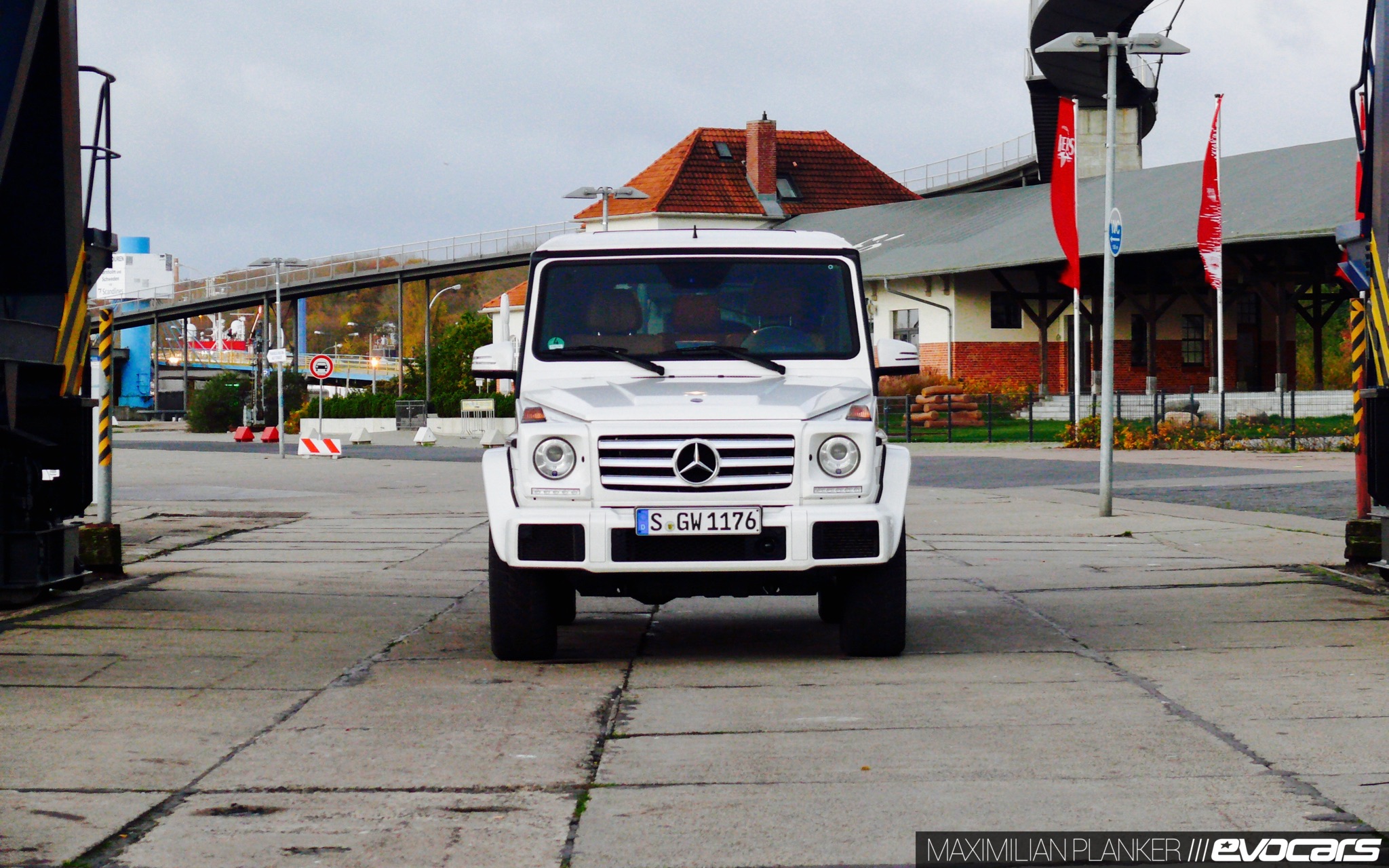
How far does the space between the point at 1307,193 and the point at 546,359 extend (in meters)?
36.7

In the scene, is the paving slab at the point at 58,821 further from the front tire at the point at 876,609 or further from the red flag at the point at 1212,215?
the red flag at the point at 1212,215

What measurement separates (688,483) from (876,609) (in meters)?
1.24

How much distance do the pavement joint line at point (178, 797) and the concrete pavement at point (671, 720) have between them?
18 mm

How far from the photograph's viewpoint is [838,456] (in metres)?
8.06

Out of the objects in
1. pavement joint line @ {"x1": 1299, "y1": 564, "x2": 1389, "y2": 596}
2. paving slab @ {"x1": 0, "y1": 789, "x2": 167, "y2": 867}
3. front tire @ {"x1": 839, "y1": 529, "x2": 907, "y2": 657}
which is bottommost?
pavement joint line @ {"x1": 1299, "y1": 564, "x2": 1389, "y2": 596}

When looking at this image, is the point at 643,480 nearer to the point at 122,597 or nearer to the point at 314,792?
the point at 314,792

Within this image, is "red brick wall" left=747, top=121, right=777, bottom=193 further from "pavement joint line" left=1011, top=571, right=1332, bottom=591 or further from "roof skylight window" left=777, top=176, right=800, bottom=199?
"pavement joint line" left=1011, top=571, right=1332, bottom=591

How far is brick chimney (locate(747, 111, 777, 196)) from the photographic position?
7556cm

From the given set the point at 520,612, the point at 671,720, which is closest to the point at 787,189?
the point at 520,612

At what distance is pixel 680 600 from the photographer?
12.2 meters

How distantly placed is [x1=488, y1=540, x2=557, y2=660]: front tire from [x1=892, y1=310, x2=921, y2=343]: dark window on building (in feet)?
149

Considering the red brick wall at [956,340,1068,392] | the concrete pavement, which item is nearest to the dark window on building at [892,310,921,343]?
the red brick wall at [956,340,1068,392]

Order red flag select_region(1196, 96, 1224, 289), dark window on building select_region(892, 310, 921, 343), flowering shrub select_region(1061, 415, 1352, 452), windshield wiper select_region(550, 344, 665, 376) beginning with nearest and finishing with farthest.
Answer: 1. windshield wiper select_region(550, 344, 665, 376)
2. red flag select_region(1196, 96, 1224, 289)
3. flowering shrub select_region(1061, 415, 1352, 452)
4. dark window on building select_region(892, 310, 921, 343)

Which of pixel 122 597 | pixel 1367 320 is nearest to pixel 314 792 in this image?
pixel 122 597
